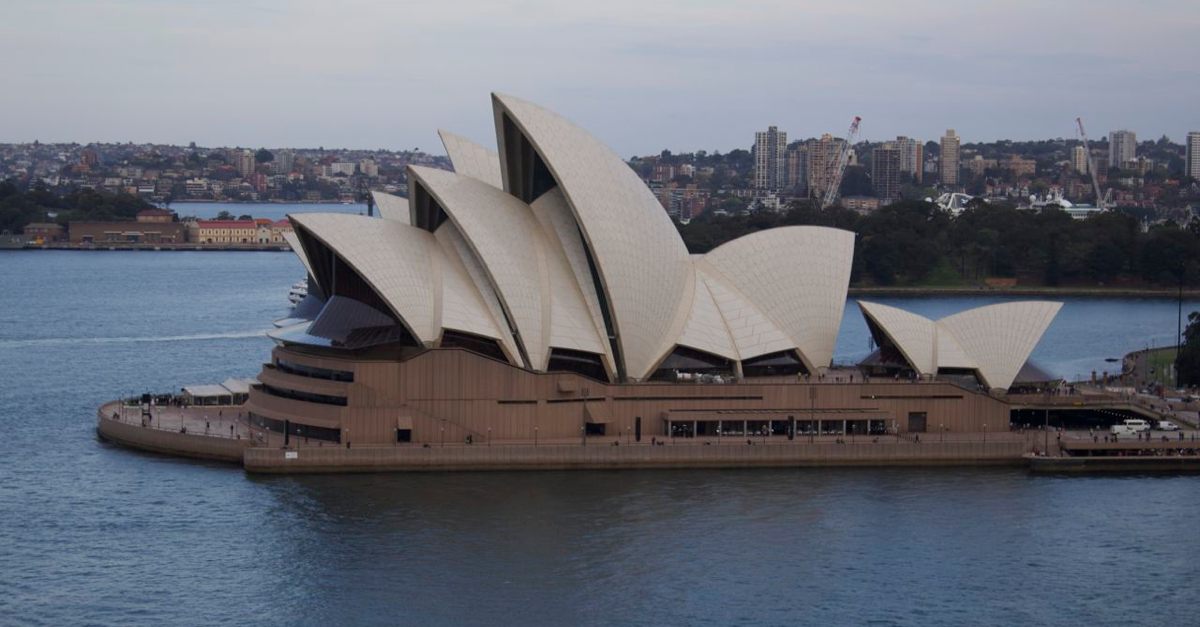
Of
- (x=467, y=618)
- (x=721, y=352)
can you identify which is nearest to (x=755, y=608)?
(x=467, y=618)

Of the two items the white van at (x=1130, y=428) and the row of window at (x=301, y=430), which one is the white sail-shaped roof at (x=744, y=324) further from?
the row of window at (x=301, y=430)

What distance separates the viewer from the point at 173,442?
42844 millimetres

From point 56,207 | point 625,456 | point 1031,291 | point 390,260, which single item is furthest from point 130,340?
point 56,207

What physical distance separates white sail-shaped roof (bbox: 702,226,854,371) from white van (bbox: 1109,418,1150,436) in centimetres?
769

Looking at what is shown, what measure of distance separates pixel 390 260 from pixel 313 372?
11.6 feet

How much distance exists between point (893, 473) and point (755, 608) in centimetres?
1240

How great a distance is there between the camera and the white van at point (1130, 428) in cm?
4412

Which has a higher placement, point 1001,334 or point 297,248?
point 297,248

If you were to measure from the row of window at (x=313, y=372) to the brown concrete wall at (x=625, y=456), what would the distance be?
2.29 m

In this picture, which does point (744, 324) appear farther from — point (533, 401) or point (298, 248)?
point (298, 248)

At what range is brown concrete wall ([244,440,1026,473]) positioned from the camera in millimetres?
40688

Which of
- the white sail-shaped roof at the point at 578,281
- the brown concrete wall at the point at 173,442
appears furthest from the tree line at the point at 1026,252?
the brown concrete wall at the point at 173,442

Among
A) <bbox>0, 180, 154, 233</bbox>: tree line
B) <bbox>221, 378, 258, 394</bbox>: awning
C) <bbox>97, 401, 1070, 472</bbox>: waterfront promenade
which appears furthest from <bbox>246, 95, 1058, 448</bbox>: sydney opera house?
<bbox>0, 180, 154, 233</bbox>: tree line

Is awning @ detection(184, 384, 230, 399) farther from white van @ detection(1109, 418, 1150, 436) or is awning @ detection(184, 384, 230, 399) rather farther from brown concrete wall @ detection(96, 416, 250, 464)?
white van @ detection(1109, 418, 1150, 436)
